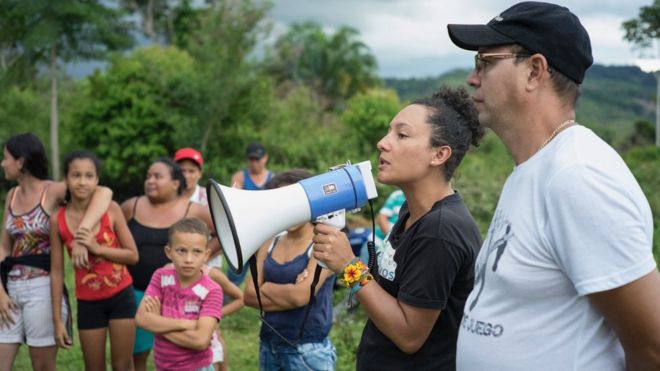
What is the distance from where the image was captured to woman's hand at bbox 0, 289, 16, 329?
441cm

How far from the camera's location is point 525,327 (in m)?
1.70

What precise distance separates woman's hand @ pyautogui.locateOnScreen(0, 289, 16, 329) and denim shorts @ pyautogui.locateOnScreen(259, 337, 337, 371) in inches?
70.5

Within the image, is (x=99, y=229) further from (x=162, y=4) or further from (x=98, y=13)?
(x=162, y=4)

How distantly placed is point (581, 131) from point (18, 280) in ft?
12.5

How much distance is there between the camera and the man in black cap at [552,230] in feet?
5.05

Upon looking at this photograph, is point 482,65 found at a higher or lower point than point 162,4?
lower

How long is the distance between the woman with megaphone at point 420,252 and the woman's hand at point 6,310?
2.75 meters

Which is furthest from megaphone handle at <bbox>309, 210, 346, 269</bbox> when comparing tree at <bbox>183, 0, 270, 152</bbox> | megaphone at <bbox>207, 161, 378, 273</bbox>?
tree at <bbox>183, 0, 270, 152</bbox>

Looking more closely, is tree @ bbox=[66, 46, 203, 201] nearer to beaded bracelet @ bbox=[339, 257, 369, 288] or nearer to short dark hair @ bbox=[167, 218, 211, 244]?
short dark hair @ bbox=[167, 218, 211, 244]

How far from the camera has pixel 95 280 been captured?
179 inches

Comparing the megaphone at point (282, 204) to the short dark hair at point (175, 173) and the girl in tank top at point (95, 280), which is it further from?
the short dark hair at point (175, 173)

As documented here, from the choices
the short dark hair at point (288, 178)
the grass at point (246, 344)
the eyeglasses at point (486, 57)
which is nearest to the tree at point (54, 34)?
the grass at point (246, 344)

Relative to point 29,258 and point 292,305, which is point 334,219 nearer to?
point 292,305

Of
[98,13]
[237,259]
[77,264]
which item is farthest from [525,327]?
[98,13]
